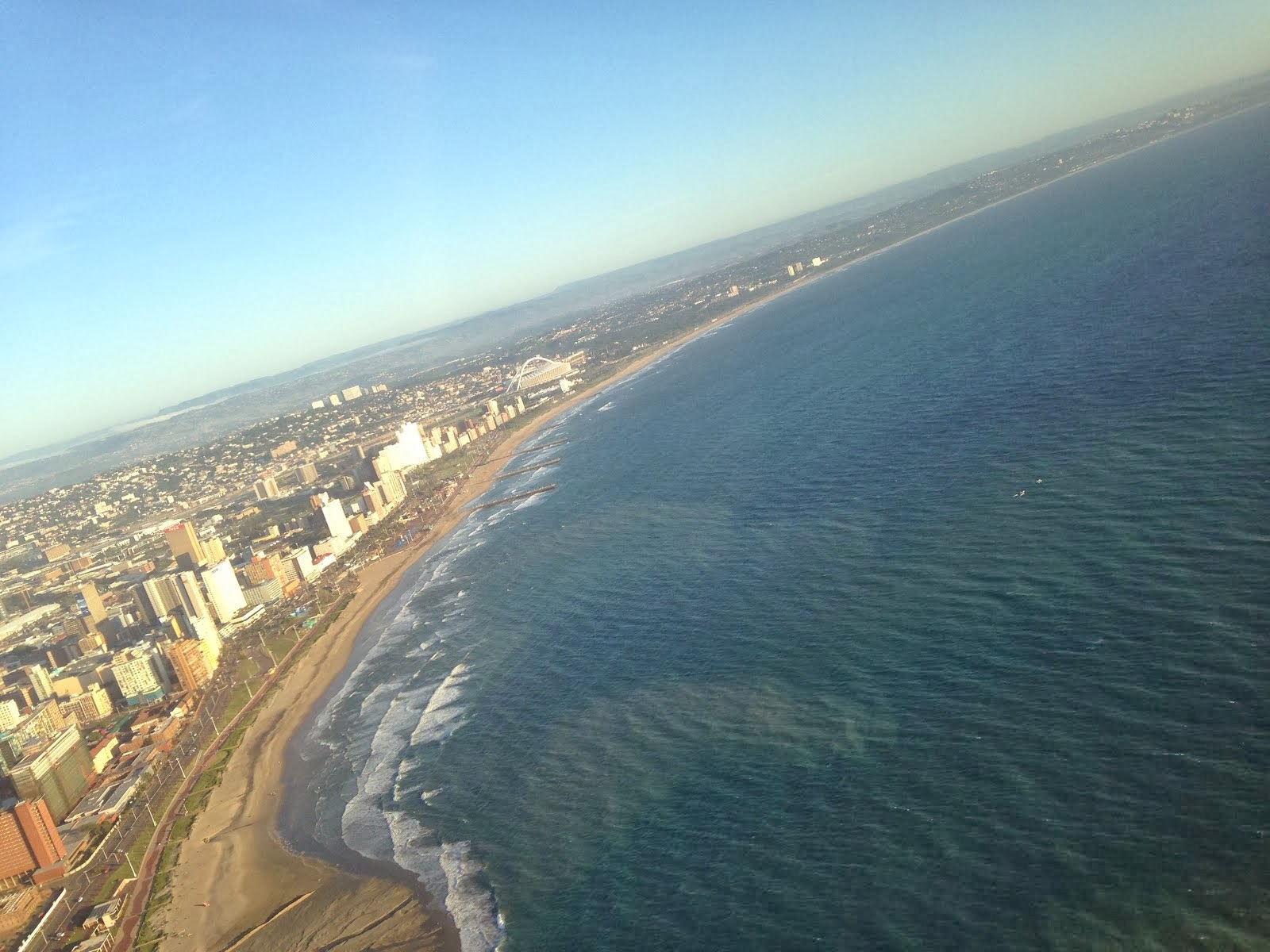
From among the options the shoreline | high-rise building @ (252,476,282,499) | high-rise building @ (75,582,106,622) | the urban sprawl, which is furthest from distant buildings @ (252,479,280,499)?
the shoreline

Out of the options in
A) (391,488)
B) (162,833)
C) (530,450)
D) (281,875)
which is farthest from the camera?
(530,450)

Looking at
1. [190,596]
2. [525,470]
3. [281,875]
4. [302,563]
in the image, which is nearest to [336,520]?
[302,563]

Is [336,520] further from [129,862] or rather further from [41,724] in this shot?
[129,862]

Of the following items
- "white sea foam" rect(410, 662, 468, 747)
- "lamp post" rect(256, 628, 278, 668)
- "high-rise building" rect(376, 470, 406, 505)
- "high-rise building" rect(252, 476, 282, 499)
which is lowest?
"lamp post" rect(256, 628, 278, 668)

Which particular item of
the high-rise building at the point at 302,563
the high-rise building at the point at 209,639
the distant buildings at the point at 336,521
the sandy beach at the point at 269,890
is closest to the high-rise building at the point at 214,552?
the distant buildings at the point at 336,521

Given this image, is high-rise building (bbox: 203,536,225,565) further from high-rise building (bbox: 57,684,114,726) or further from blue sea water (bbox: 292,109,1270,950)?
blue sea water (bbox: 292,109,1270,950)

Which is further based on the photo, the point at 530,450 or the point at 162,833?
the point at 530,450
